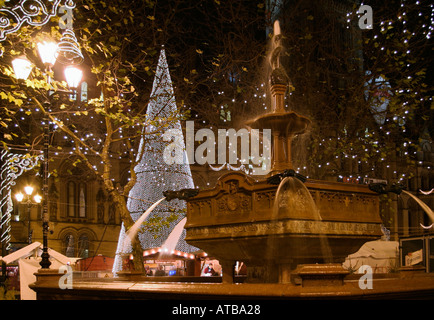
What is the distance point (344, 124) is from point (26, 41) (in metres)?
11.2

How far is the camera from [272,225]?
297 inches

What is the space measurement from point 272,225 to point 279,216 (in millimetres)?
217

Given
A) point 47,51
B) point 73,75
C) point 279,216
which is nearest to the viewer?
point 279,216

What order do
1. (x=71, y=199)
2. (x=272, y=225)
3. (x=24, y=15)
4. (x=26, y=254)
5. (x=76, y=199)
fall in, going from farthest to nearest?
(x=76, y=199)
(x=71, y=199)
(x=26, y=254)
(x=24, y=15)
(x=272, y=225)

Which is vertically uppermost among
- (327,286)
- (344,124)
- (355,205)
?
(344,124)

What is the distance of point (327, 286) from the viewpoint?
16.2ft

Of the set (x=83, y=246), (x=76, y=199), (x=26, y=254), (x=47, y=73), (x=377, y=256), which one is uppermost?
(x=47, y=73)

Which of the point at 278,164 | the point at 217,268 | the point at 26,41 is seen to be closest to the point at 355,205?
the point at 278,164

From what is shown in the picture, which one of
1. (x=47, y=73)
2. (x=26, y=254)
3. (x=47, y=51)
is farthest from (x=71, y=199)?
(x=47, y=51)

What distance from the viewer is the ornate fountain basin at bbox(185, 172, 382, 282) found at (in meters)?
7.57

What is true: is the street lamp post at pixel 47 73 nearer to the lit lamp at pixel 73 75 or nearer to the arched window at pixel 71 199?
the lit lamp at pixel 73 75

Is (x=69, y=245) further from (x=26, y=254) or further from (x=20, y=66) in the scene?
(x=20, y=66)

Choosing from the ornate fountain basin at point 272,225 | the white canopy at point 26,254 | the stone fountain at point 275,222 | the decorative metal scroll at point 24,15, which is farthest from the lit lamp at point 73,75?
the white canopy at point 26,254
